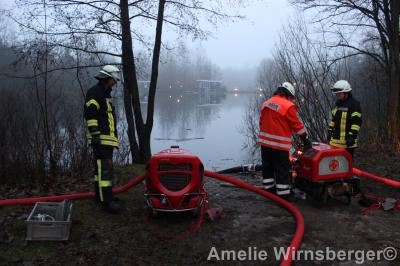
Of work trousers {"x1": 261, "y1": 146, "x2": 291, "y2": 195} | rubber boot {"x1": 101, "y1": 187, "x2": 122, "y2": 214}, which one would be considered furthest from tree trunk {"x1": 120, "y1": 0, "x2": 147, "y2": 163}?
rubber boot {"x1": 101, "y1": 187, "x2": 122, "y2": 214}

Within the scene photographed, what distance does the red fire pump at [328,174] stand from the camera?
520cm

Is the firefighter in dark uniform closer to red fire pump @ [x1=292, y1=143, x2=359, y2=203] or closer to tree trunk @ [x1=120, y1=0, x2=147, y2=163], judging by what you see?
red fire pump @ [x1=292, y1=143, x2=359, y2=203]

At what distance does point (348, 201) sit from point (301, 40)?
8.05m

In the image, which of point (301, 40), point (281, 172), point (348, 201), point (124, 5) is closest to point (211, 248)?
point (281, 172)

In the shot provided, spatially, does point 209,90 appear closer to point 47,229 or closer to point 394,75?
point 394,75

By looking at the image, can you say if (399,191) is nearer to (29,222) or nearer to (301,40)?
(29,222)

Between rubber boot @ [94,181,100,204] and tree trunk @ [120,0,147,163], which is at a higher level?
tree trunk @ [120,0,147,163]

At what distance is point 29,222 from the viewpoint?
386 cm

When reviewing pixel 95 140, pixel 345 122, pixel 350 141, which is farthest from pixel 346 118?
pixel 95 140

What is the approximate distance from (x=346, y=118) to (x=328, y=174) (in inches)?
49.2

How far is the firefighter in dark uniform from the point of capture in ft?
15.3

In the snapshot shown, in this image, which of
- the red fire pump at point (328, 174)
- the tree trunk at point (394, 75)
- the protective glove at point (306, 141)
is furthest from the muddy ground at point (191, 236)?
the tree trunk at point (394, 75)

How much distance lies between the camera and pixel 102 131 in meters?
4.78

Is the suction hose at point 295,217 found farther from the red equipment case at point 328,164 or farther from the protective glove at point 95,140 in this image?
the protective glove at point 95,140
